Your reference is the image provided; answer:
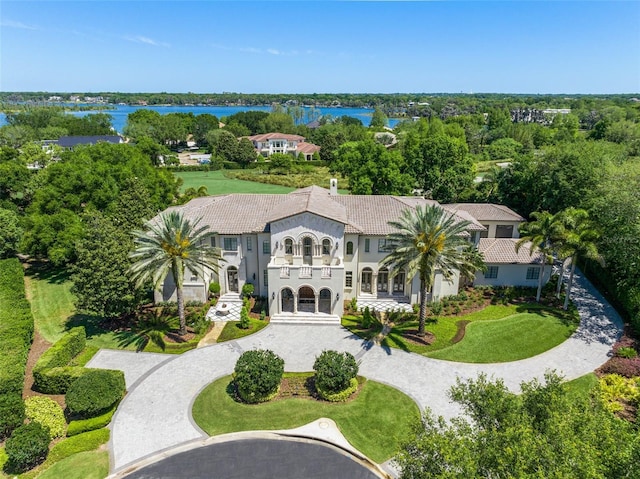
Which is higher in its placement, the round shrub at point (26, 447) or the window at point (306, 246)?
the window at point (306, 246)

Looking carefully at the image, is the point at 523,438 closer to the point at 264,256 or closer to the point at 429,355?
the point at 429,355

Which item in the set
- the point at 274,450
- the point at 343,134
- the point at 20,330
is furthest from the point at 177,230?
the point at 343,134

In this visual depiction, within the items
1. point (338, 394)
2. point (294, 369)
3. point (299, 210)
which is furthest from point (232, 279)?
point (338, 394)

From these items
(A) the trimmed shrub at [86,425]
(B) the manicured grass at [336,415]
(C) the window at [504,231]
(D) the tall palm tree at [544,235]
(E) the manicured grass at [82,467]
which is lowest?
(E) the manicured grass at [82,467]

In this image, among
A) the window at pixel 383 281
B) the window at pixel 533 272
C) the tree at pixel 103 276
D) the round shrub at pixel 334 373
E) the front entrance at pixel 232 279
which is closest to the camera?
the round shrub at pixel 334 373

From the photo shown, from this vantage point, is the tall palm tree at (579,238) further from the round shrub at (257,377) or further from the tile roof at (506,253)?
the round shrub at (257,377)

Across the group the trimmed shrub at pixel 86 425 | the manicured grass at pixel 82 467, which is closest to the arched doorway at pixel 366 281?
the trimmed shrub at pixel 86 425
